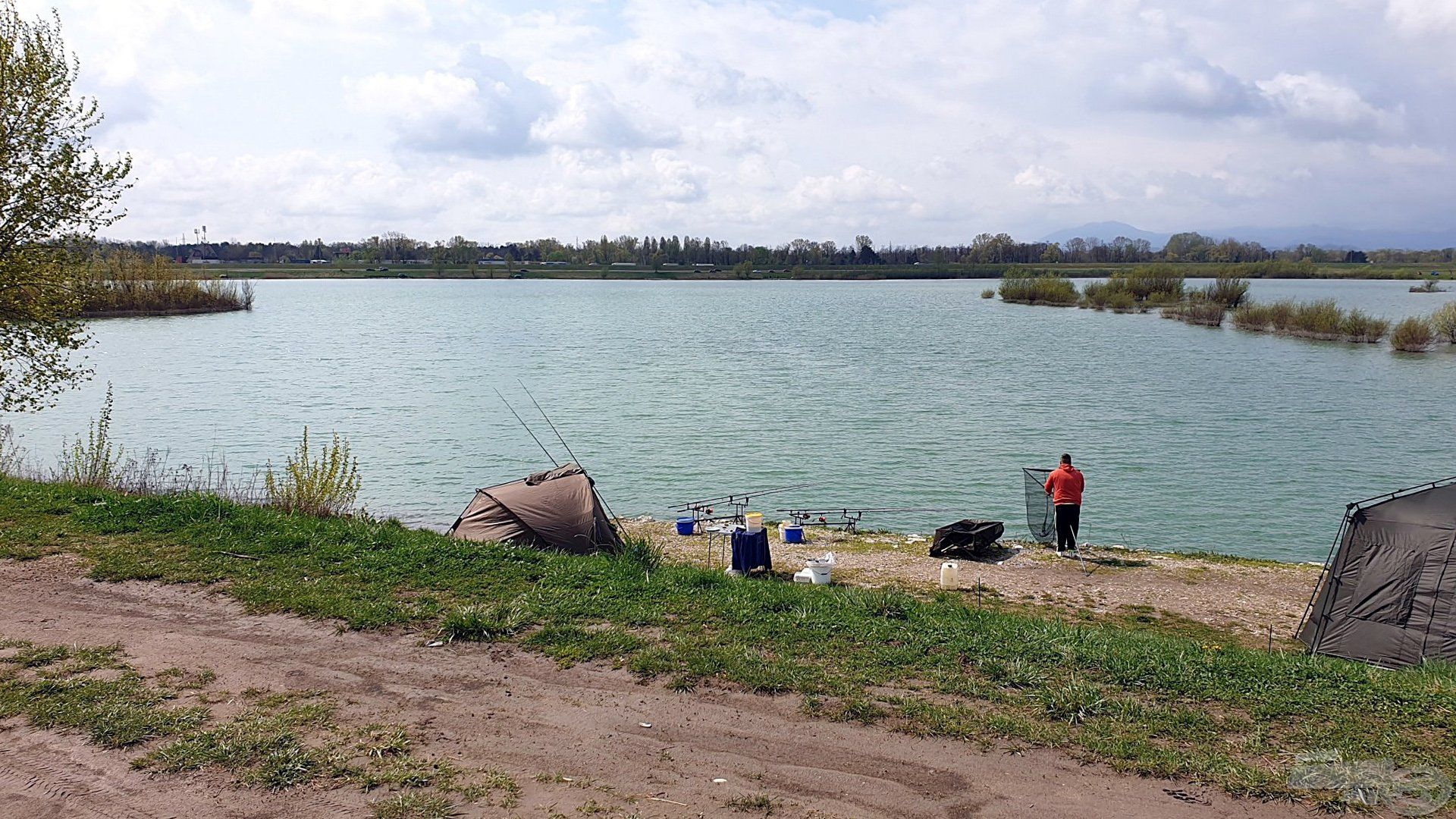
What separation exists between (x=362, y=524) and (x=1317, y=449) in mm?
29409

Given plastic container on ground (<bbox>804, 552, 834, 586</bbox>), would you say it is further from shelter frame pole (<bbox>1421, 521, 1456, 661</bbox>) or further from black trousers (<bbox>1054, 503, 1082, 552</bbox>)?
shelter frame pole (<bbox>1421, 521, 1456, 661</bbox>)

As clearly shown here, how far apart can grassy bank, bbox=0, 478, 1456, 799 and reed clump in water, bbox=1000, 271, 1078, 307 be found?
342ft

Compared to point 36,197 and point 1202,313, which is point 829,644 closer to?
point 36,197

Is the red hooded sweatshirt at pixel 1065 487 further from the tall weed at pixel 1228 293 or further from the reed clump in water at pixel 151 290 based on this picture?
the reed clump in water at pixel 151 290

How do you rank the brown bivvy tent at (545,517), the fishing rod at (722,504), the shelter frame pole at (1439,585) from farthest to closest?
the fishing rod at (722,504), the brown bivvy tent at (545,517), the shelter frame pole at (1439,585)

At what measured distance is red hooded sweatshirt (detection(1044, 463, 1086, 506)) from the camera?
17.5 m

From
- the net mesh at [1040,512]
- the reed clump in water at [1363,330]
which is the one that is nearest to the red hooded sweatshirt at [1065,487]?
the net mesh at [1040,512]

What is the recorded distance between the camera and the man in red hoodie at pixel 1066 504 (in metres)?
17.5

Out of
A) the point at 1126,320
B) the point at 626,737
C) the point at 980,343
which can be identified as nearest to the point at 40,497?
the point at 626,737

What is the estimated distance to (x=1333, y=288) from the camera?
5935 inches

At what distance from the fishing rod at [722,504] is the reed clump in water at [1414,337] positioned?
50466mm

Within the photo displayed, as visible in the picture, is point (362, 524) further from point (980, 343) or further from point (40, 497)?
point (980, 343)

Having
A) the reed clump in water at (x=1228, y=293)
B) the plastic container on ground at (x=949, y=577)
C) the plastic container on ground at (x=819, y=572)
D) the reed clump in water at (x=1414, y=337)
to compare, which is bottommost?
the plastic container on ground at (x=949, y=577)

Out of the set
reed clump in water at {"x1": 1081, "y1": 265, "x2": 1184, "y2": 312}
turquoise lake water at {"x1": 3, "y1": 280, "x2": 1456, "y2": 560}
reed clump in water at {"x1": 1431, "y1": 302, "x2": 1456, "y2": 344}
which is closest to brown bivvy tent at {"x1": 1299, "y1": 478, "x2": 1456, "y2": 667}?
turquoise lake water at {"x1": 3, "y1": 280, "x2": 1456, "y2": 560}
